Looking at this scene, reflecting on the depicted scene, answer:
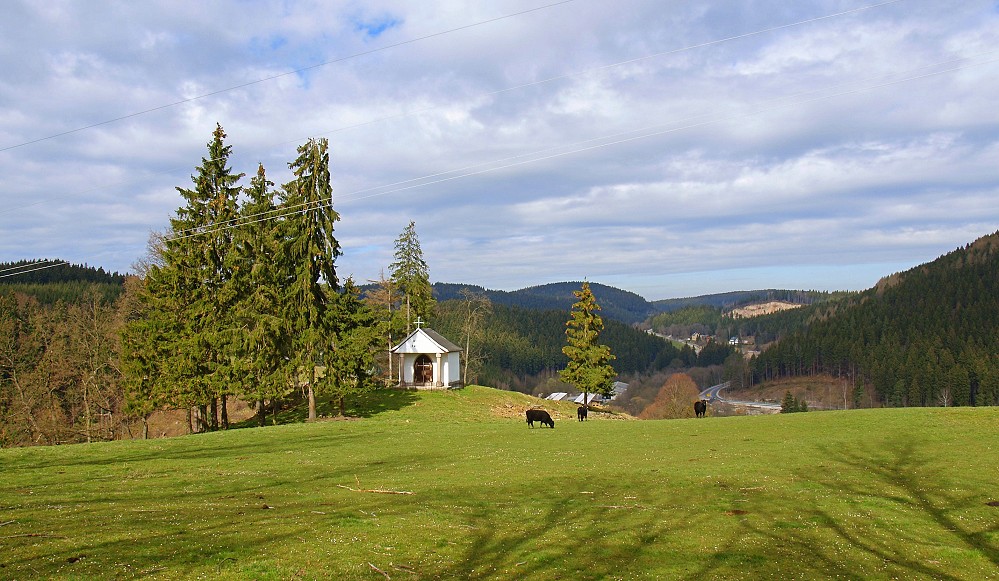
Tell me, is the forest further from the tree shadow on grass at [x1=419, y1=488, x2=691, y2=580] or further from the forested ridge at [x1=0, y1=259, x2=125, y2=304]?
the forested ridge at [x1=0, y1=259, x2=125, y2=304]

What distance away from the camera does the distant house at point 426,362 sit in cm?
5275

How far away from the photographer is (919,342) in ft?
500

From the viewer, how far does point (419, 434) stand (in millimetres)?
27656

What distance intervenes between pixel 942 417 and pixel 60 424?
183 feet

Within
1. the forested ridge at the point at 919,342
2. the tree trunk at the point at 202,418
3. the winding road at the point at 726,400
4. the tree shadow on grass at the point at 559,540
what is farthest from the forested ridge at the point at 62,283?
the forested ridge at the point at 919,342

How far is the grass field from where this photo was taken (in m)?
8.66

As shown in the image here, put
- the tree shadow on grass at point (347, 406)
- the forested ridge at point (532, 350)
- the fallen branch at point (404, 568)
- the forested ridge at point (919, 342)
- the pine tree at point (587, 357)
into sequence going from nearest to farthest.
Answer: the fallen branch at point (404, 568) → the tree shadow on grass at point (347, 406) → the pine tree at point (587, 357) → the forested ridge at point (919, 342) → the forested ridge at point (532, 350)

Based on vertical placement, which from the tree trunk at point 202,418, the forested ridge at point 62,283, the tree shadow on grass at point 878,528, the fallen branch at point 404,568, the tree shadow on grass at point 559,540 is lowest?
the tree trunk at point 202,418

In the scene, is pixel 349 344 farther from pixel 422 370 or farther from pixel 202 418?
pixel 422 370

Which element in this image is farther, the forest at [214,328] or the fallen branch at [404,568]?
the forest at [214,328]

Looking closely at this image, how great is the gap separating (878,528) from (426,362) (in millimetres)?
45518

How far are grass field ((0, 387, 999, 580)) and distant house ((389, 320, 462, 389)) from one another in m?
28.1

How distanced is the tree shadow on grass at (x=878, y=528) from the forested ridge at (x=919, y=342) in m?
123

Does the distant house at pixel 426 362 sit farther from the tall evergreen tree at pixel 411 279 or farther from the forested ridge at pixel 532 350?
the forested ridge at pixel 532 350
